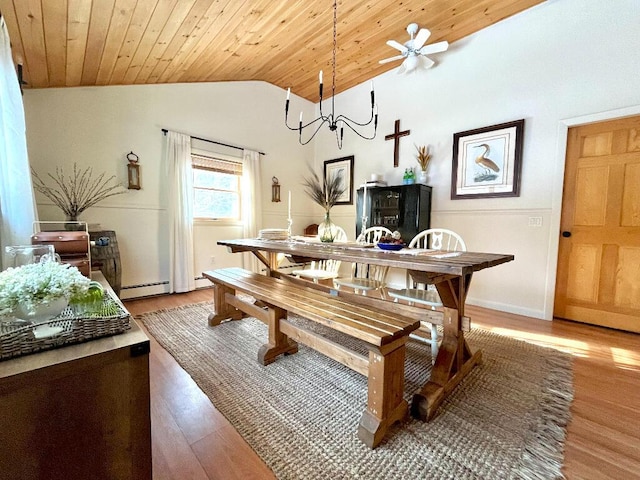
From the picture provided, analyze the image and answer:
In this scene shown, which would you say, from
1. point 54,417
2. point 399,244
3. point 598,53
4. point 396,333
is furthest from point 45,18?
point 598,53

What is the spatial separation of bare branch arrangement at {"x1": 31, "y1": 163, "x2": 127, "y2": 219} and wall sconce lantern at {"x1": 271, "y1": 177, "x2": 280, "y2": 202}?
6.66 feet

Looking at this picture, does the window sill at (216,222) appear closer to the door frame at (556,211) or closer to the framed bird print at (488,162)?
the framed bird print at (488,162)

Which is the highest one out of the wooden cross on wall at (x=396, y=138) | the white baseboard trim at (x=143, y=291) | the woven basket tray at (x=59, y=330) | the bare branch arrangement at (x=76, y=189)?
the wooden cross on wall at (x=396, y=138)

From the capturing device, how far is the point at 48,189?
2.58 metres

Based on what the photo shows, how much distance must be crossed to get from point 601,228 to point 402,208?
1.81m

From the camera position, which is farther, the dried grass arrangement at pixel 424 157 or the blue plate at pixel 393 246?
the dried grass arrangement at pixel 424 157

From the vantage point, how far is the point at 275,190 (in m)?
4.38

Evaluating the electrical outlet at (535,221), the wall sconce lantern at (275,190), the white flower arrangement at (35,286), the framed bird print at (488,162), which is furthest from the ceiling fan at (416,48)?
the white flower arrangement at (35,286)

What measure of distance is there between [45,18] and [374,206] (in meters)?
3.28

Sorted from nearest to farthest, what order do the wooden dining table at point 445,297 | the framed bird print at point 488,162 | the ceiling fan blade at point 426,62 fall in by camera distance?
the wooden dining table at point 445,297
the framed bird print at point 488,162
the ceiling fan blade at point 426,62

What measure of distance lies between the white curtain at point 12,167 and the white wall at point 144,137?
872 mm

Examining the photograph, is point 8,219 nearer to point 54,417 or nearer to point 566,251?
point 54,417

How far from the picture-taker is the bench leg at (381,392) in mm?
1102

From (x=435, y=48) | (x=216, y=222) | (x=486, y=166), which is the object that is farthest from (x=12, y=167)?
(x=486, y=166)
